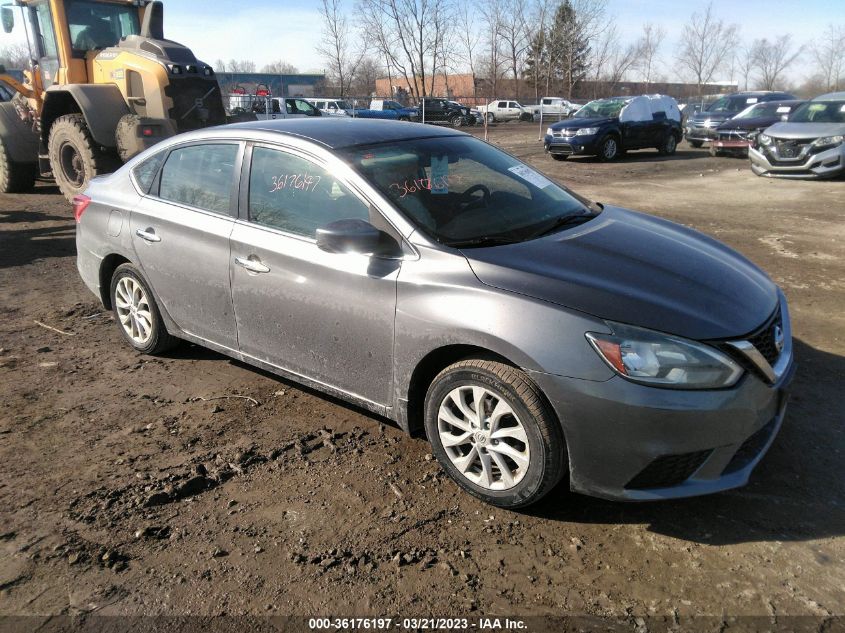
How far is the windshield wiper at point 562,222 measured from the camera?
3.46 meters

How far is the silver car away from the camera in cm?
268

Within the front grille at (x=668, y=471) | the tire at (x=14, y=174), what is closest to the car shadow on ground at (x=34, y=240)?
the tire at (x=14, y=174)

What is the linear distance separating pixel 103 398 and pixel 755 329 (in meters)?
3.79

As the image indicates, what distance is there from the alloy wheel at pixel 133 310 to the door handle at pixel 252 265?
1.20 m

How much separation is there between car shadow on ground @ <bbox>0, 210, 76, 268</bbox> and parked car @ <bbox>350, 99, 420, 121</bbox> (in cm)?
2368

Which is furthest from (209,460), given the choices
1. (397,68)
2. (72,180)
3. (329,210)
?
(397,68)

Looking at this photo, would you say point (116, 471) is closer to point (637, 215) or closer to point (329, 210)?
point (329, 210)

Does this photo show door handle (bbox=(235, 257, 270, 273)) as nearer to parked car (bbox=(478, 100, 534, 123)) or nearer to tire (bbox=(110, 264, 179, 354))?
tire (bbox=(110, 264, 179, 354))

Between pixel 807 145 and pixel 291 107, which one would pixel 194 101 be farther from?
pixel 291 107

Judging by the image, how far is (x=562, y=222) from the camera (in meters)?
3.71

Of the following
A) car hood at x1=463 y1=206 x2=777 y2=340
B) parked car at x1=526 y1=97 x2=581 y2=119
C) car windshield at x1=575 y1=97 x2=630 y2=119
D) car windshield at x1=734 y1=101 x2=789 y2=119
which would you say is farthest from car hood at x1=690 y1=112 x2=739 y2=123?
car hood at x1=463 y1=206 x2=777 y2=340

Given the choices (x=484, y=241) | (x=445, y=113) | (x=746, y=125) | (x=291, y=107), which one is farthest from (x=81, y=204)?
(x=445, y=113)

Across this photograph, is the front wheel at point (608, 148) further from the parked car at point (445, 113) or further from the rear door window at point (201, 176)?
the rear door window at point (201, 176)

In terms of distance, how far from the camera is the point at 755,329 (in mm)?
2900
